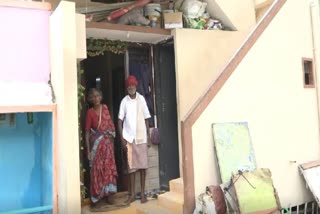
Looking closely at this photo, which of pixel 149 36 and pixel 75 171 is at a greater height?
pixel 149 36

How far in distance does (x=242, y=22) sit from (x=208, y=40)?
0.84 m

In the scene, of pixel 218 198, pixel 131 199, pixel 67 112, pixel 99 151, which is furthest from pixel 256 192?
pixel 67 112

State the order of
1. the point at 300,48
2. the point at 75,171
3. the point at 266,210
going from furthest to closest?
1. the point at 300,48
2. the point at 266,210
3. the point at 75,171

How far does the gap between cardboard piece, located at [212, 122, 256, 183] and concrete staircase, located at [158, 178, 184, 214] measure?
2.45 ft

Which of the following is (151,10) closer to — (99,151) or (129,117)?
(129,117)

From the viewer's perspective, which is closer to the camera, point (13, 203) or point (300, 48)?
point (13, 203)

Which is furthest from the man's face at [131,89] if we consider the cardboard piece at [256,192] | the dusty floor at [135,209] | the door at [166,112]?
the cardboard piece at [256,192]

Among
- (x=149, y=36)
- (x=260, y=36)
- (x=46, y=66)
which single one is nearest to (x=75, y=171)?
(x=46, y=66)

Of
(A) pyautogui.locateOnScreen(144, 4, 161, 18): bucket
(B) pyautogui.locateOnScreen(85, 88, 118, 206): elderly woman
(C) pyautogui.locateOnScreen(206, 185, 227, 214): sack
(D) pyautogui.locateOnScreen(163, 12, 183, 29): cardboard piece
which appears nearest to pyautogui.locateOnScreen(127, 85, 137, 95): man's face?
(B) pyautogui.locateOnScreen(85, 88, 118, 206): elderly woman

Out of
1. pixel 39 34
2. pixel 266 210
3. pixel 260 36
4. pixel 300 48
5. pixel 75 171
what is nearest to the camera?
pixel 75 171

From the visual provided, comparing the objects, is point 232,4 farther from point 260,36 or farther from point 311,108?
point 311,108

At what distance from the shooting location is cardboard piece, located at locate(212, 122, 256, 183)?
4766 millimetres

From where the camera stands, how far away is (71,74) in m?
4.03

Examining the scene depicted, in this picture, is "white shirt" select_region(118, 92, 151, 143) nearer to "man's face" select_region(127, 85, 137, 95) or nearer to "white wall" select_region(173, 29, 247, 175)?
"man's face" select_region(127, 85, 137, 95)
